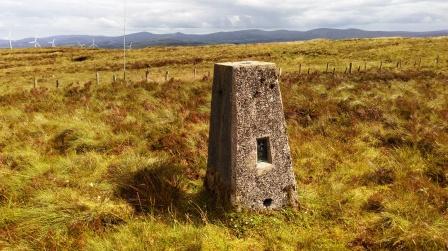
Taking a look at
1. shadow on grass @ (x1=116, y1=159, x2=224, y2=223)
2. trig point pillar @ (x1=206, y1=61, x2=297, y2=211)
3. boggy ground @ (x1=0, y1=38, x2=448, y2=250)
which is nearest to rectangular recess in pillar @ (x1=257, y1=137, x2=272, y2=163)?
trig point pillar @ (x1=206, y1=61, x2=297, y2=211)

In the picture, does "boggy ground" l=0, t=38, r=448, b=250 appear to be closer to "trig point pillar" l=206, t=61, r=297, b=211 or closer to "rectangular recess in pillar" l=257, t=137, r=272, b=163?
"trig point pillar" l=206, t=61, r=297, b=211

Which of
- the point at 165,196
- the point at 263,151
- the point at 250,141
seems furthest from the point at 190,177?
the point at 250,141

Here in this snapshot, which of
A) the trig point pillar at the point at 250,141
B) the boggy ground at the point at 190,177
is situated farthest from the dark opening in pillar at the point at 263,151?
the boggy ground at the point at 190,177

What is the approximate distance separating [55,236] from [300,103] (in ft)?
35.5

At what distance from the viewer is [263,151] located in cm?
731

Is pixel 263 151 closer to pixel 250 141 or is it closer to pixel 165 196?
pixel 250 141

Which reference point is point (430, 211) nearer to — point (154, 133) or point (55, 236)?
point (55, 236)

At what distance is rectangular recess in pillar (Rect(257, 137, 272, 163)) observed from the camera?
7.22 m

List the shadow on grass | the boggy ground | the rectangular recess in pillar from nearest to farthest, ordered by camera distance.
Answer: the boggy ground → the shadow on grass → the rectangular recess in pillar

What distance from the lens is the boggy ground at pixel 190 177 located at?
6.12m

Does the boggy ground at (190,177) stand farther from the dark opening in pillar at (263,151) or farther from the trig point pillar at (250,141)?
the dark opening in pillar at (263,151)

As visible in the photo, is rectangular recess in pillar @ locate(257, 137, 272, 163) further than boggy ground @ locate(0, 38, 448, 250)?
Yes

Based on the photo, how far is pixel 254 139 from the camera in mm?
7016

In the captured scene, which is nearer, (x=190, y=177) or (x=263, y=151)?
(x=263, y=151)
